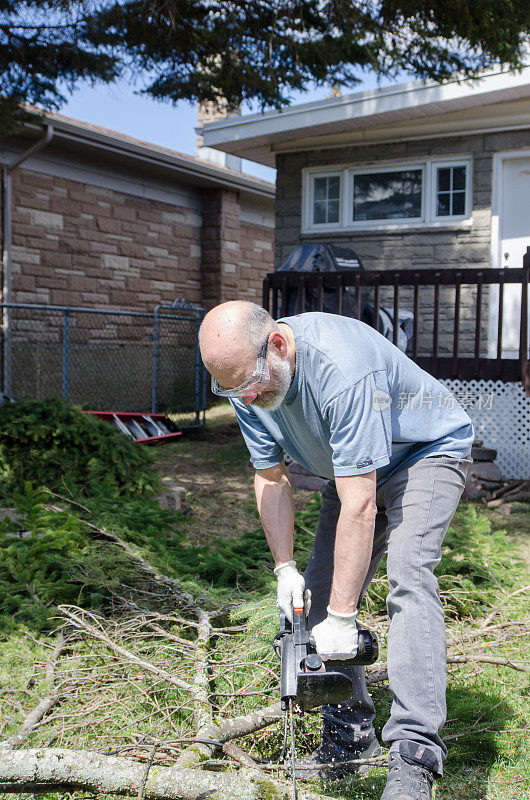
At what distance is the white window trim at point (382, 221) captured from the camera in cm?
940

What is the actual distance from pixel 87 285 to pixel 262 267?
181 inches

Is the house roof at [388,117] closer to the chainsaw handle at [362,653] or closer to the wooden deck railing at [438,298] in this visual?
the wooden deck railing at [438,298]

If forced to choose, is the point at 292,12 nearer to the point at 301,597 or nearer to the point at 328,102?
the point at 328,102

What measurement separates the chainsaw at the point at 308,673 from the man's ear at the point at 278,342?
0.92 metres

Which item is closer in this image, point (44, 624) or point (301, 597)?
point (301, 597)

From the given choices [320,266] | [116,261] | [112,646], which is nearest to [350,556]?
[112,646]

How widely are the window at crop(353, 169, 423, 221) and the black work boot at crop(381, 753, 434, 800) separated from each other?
8.40 m

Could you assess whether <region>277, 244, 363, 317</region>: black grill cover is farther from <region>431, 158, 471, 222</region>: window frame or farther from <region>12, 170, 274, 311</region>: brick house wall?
<region>12, 170, 274, 311</region>: brick house wall

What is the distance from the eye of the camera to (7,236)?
10312 mm

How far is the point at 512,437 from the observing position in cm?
761

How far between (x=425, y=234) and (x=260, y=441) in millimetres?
7348


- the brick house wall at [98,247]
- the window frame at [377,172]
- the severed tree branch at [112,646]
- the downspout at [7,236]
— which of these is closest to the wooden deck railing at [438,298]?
the window frame at [377,172]

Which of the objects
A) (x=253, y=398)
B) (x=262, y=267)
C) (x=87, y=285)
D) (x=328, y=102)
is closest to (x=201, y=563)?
(x=253, y=398)

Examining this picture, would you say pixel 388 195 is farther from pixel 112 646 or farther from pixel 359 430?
pixel 359 430
